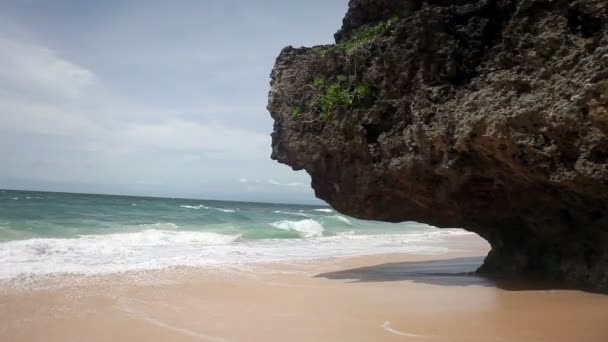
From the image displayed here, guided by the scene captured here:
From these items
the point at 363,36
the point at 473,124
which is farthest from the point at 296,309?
the point at 363,36

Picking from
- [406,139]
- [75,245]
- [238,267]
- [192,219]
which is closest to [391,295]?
[406,139]

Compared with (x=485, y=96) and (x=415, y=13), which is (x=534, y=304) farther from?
(x=415, y=13)

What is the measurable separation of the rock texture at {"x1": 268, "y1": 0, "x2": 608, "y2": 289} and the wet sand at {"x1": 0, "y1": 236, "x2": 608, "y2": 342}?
0.99 meters

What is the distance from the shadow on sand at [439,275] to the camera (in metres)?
6.41

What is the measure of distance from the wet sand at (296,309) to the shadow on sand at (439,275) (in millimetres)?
48

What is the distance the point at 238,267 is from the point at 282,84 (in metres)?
4.03

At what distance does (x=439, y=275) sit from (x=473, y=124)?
364cm

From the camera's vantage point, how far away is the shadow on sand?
6.41 m

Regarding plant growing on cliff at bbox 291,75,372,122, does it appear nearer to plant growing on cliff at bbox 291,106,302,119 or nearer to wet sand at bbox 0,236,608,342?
plant growing on cliff at bbox 291,106,302,119

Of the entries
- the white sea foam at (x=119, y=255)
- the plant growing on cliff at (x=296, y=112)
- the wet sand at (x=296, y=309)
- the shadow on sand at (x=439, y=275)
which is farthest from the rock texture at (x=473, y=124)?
the white sea foam at (x=119, y=255)

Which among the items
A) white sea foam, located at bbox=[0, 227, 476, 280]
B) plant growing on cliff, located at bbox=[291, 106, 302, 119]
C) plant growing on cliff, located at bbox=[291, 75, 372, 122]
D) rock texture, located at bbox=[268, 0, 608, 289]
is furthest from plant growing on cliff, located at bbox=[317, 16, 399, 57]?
white sea foam, located at bbox=[0, 227, 476, 280]

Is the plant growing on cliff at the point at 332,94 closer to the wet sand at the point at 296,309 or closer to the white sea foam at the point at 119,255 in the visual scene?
the wet sand at the point at 296,309

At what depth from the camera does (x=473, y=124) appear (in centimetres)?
555

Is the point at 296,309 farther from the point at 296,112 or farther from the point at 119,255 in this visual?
the point at 119,255
